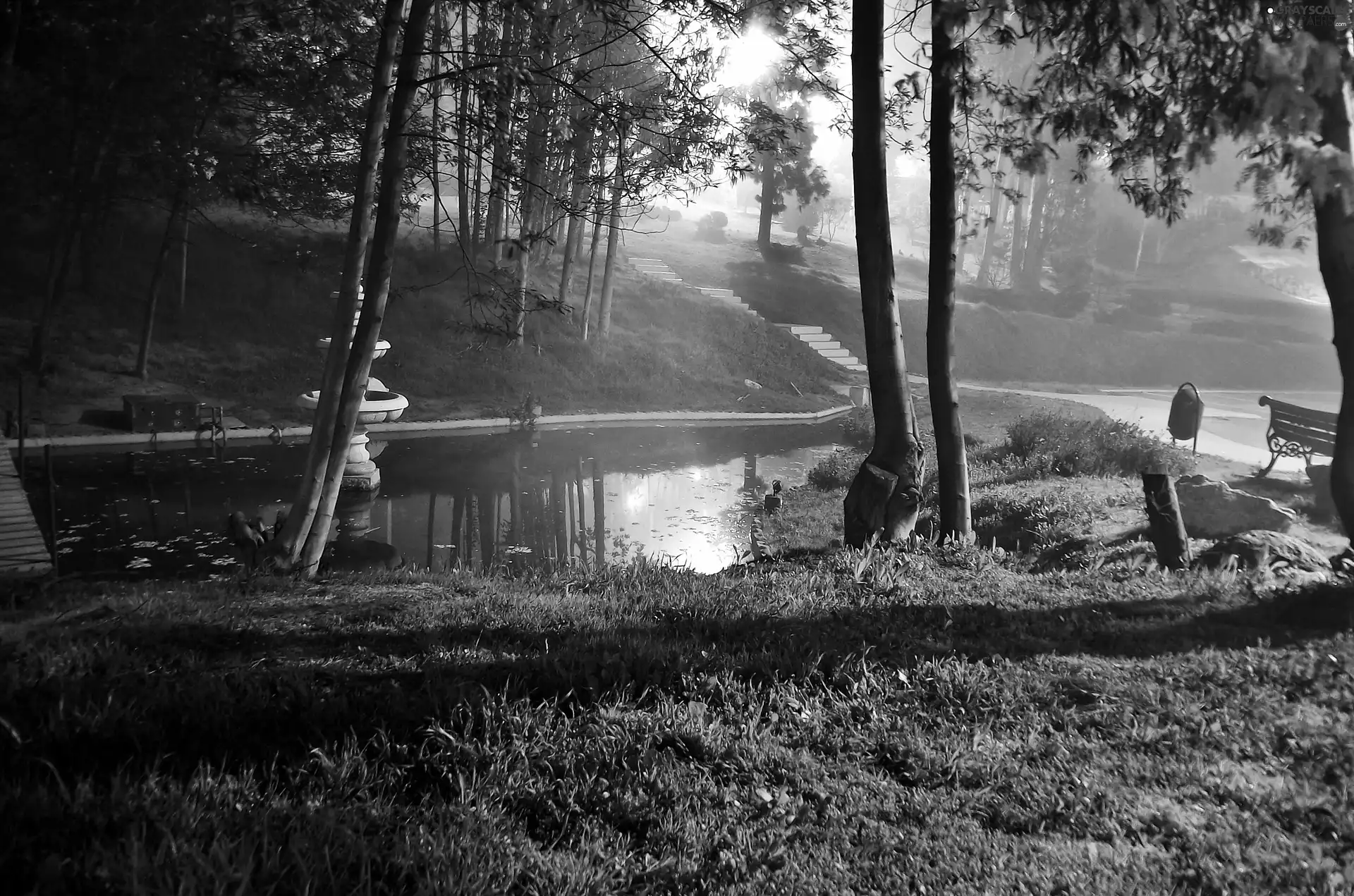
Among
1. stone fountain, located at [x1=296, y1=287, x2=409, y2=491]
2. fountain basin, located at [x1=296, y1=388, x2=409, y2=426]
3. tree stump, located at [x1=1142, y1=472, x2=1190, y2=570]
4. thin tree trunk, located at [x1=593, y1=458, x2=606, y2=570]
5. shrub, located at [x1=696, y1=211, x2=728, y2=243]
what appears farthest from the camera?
shrub, located at [x1=696, y1=211, x2=728, y2=243]

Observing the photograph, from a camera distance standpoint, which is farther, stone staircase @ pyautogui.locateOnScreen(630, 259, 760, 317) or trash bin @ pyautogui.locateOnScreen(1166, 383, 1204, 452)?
stone staircase @ pyautogui.locateOnScreen(630, 259, 760, 317)

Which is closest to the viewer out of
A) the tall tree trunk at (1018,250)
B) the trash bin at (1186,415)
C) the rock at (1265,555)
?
the rock at (1265,555)

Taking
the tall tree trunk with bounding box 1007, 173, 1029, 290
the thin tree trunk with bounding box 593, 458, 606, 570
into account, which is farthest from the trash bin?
the tall tree trunk with bounding box 1007, 173, 1029, 290

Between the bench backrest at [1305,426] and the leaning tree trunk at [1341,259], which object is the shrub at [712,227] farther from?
the leaning tree trunk at [1341,259]

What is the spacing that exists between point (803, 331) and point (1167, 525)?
2493 cm

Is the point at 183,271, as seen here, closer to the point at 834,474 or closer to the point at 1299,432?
the point at 834,474

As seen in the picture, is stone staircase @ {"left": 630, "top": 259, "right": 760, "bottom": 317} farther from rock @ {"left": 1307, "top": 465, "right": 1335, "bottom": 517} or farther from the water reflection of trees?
rock @ {"left": 1307, "top": 465, "right": 1335, "bottom": 517}

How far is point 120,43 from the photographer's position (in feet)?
52.0

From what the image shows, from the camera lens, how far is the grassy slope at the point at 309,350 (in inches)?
792

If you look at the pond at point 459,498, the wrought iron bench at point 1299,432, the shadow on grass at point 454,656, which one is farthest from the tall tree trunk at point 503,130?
the wrought iron bench at point 1299,432

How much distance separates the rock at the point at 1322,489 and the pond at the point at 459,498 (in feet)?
19.8

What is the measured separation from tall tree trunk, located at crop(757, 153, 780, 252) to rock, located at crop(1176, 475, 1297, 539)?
28425 mm

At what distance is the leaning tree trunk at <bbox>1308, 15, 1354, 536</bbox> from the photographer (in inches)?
209

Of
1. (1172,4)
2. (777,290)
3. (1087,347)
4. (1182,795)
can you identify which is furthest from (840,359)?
(1182,795)
